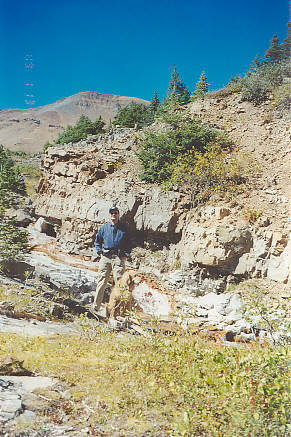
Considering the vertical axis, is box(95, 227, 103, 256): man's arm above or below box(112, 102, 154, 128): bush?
below

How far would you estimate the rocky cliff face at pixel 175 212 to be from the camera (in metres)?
10.1

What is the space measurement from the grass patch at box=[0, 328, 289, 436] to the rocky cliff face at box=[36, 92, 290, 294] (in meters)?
7.32

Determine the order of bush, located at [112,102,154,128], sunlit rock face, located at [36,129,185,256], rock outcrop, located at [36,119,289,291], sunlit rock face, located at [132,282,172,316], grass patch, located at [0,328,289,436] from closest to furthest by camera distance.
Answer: grass patch, located at [0,328,289,436], rock outcrop, located at [36,119,289,291], sunlit rock face, located at [132,282,172,316], sunlit rock face, located at [36,129,185,256], bush, located at [112,102,154,128]

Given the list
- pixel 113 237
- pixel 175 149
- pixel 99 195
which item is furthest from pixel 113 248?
pixel 175 149

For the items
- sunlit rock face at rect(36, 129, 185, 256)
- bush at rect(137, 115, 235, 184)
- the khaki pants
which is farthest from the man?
bush at rect(137, 115, 235, 184)

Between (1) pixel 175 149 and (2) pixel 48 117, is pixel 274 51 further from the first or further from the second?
(2) pixel 48 117

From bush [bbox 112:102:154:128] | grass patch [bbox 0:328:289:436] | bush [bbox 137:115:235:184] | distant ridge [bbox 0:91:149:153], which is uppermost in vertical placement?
distant ridge [bbox 0:91:149:153]

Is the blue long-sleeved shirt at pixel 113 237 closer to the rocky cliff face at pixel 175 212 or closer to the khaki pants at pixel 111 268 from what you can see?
the khaki pants at pixel 111 268

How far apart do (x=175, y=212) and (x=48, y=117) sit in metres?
125

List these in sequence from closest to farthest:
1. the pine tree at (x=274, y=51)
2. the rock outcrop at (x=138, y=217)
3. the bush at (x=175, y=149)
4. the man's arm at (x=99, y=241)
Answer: the man's arm at (x=99, y=241), the rock outcrop at (x=138, y=217), the bush at (x=175, y=149), the pine tree at (x=274, y=51)

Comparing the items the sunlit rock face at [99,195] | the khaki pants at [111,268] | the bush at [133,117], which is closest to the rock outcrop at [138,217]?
the sunlit rock face at [99,195]

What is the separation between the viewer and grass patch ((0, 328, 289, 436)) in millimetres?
2195

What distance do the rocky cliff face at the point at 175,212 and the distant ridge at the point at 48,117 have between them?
73.1 meters

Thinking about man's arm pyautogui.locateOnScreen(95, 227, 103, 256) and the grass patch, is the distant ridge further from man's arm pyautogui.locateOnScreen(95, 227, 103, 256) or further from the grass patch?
the grass patch
